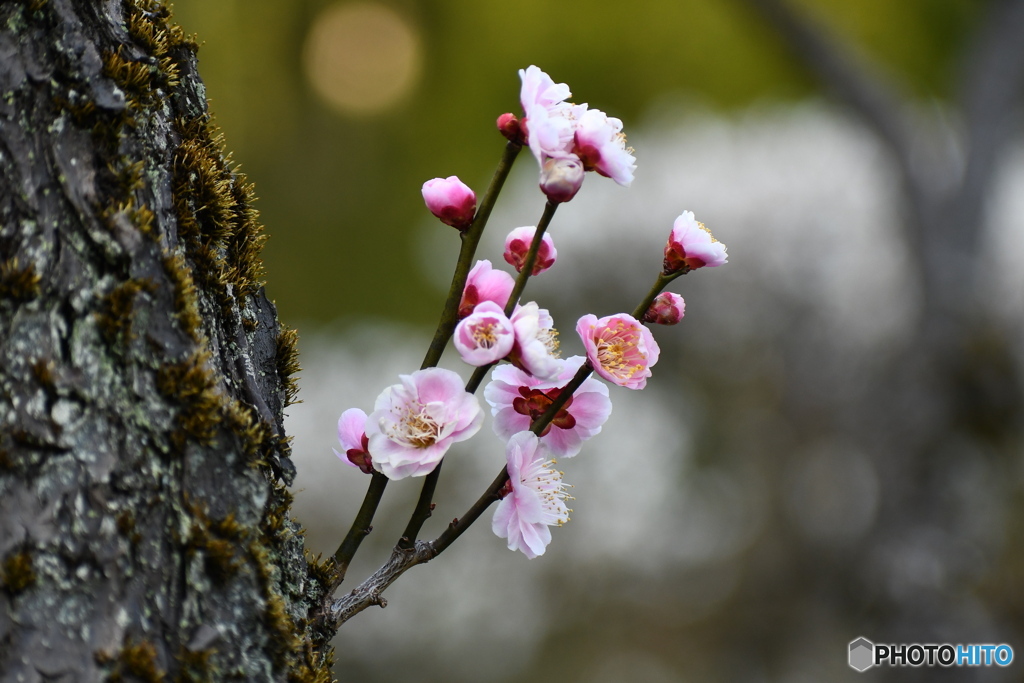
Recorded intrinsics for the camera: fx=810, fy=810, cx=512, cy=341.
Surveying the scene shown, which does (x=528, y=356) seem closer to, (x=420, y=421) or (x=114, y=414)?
(x=420, y=421)

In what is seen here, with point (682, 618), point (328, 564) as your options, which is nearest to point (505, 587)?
point (682, 618)

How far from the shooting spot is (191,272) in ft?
2.77

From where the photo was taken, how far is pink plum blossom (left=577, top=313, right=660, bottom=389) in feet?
2.60

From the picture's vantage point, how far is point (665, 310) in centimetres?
85

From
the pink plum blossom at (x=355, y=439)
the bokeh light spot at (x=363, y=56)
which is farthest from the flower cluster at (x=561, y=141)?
the bokeh light spot at (x=363, y=56)

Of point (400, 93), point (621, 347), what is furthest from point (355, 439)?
point (400, 93)

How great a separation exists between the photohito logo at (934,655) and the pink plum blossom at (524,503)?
3.44 m

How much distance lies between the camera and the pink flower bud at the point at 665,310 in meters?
0.84

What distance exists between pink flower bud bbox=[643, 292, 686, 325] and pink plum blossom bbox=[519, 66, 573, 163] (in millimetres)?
190

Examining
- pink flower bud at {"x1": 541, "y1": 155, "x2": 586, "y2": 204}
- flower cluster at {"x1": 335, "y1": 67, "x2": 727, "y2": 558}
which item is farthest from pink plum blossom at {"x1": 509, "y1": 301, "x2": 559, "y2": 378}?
pink flower bud at {"x1": 541, "y1": 155, "x2": 586, "y2": 204}

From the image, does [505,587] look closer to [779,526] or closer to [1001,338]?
[779,526]

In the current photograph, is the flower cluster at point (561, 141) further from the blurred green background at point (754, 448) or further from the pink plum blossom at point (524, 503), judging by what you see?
the blurred green background at point (754, 448)

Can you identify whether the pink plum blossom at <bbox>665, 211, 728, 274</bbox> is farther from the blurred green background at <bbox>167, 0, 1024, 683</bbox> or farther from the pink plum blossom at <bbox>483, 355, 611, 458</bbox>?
the blurred green background at <bbox>167, 0, 1024, 683</bbox>

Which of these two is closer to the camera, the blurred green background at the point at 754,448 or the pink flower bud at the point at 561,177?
the pink flower bud at the point at 561,177
